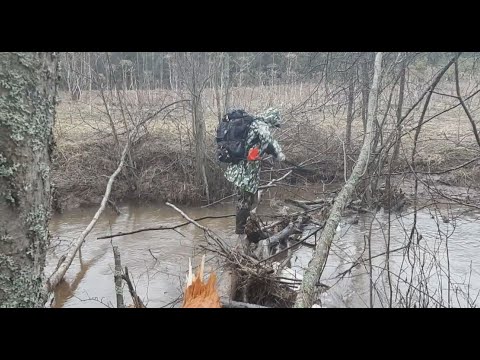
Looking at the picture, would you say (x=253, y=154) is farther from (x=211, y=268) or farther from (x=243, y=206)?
(x=211, y=268)

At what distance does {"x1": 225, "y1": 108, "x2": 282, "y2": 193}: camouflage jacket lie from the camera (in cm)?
689

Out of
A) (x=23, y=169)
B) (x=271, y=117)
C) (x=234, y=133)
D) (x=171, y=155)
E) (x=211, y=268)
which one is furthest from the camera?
(x=171, y=155)

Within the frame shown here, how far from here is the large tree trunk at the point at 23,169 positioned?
1414 mm

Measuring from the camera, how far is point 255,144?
7.00 m

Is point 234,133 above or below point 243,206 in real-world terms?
above

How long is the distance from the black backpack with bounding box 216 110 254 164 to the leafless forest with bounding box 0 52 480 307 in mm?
1108

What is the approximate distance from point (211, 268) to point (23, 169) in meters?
4.76

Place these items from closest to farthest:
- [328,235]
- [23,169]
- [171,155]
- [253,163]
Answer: [23,169] → [328,235] → [253,163] → [171,155]

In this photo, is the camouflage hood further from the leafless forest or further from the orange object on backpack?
the leafless forest

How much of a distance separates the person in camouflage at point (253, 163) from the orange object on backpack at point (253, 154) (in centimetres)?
5

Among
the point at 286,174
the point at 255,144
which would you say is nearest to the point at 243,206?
the point at 286,174

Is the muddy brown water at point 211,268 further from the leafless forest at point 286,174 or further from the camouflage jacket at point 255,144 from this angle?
the camouflage jacket at point 255,144
